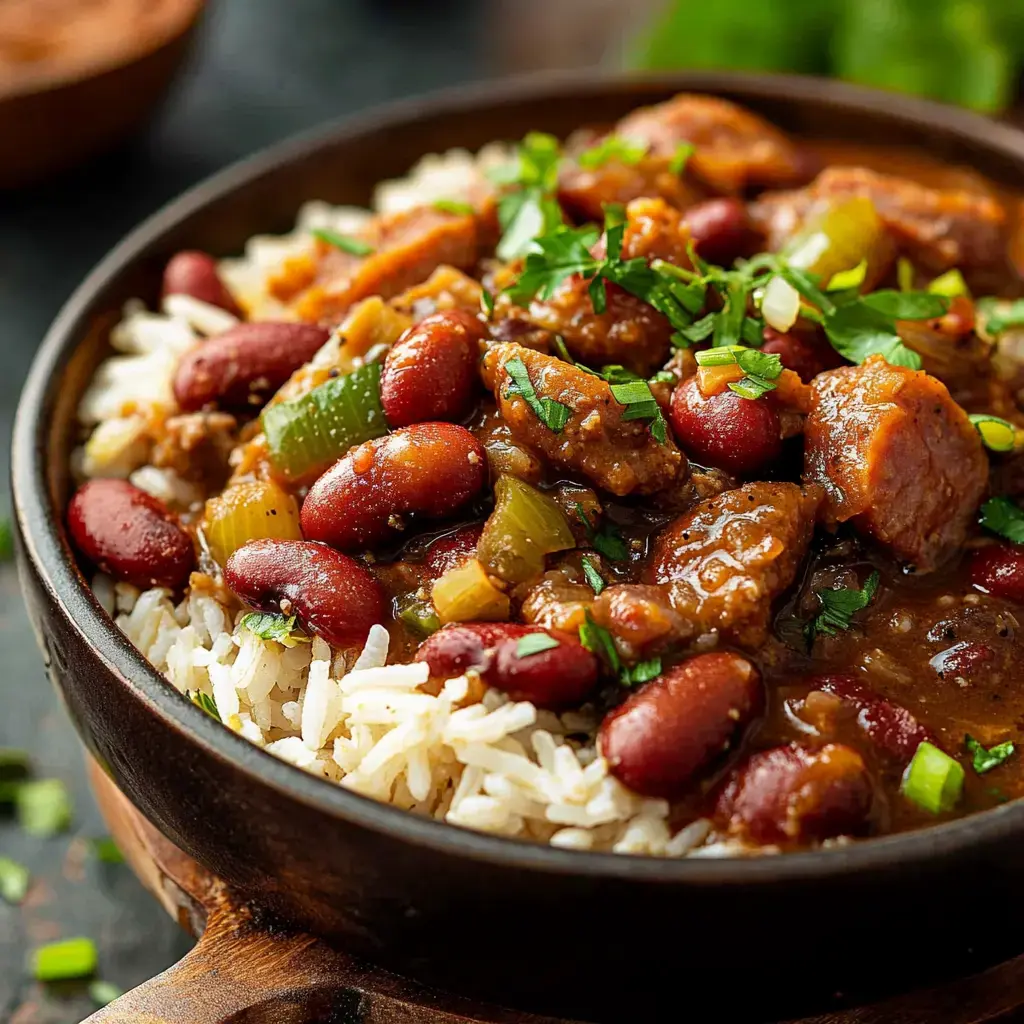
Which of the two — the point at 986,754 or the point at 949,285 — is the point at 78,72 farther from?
the point at 986,754

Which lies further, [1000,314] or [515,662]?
[1000,314]

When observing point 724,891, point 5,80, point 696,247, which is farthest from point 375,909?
point 5,80

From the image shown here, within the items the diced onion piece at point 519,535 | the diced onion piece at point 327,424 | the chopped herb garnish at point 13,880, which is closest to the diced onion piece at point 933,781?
the diced onion piece at point 519,535

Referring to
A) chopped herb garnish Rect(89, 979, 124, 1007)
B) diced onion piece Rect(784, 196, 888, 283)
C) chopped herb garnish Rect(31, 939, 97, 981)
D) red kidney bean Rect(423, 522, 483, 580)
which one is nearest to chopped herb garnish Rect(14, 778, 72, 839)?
chopped herb garnish Rect(31, 939, 97, 981)

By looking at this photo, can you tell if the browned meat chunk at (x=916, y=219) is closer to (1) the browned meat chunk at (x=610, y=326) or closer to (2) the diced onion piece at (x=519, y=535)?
(1) the browned meat chunk at (x=610, y=326)

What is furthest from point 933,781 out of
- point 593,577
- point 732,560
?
point 593,577

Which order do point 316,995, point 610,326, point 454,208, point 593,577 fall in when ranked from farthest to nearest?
point 454,208
point 610,326
point 593,577
point 316,995

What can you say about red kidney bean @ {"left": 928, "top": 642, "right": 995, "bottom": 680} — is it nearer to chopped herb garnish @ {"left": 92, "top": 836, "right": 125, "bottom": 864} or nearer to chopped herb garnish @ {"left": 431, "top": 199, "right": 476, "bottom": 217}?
chopped herb garnish @ {"left": 431, "top": 199, "right": 476, "bottom": 217}
